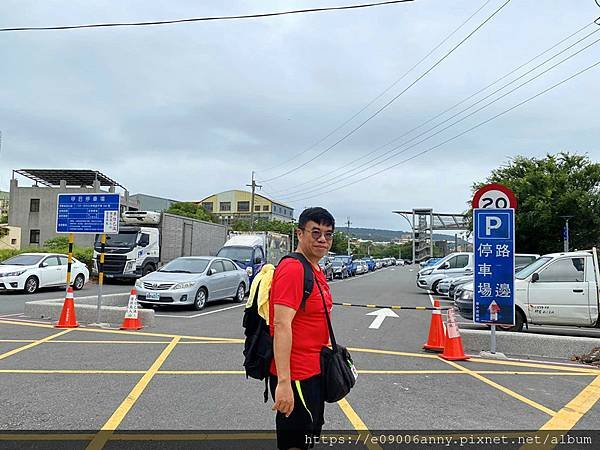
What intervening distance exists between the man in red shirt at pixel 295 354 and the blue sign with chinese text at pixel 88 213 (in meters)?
8.54

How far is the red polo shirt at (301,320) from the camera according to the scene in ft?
9.73

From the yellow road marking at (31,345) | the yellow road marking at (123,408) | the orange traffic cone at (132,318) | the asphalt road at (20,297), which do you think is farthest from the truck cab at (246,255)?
the yellow road marking at (123,408)

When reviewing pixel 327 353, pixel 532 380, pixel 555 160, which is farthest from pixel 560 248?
pixel 327 353

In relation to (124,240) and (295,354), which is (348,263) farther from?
(295,354)

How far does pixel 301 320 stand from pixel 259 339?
295mm

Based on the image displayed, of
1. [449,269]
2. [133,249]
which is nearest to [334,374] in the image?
[449,269]

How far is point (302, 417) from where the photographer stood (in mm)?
2998

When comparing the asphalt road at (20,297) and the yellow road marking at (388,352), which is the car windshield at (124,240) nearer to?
the asphalt road at (20,297)

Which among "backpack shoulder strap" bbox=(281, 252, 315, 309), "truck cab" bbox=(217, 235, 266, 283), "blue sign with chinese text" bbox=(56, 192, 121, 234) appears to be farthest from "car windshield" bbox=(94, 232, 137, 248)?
"backpack shoulder strap" bbox=(281, 252, 315, 309)

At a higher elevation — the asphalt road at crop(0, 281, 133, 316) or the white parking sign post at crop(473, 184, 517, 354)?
the white parking sign post at crop(473, 184, 517, 354)

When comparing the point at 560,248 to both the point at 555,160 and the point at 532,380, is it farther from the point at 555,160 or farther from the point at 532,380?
the point at 532,380

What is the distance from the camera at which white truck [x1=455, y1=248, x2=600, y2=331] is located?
10281 mm

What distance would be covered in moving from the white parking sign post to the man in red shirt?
19.8 ft

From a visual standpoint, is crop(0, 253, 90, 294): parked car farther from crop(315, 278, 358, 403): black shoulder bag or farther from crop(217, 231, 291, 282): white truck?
crop(315, 278, 358, 403): black shoulder bag
